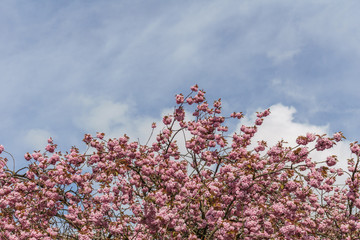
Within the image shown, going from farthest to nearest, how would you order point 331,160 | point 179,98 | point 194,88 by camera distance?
point 194,88
point 179,98
point 331,160

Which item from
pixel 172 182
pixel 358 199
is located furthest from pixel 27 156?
pixel 358 199

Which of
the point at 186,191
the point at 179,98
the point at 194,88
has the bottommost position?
the point at 186,191

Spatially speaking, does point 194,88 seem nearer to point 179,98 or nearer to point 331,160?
point 179,98

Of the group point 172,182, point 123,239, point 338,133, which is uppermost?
point 338,133

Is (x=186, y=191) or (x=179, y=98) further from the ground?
(x=179, y=98)

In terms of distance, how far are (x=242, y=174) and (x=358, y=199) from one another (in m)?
3.29

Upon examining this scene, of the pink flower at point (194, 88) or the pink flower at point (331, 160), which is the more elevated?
the pink flower at point (194, 88)

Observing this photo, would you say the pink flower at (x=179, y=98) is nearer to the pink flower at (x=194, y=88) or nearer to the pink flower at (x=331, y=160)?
the pink flower at (x=194, y=88)

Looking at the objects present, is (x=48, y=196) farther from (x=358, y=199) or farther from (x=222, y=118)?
(x=358, y=199)

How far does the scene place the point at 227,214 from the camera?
29.4 ft

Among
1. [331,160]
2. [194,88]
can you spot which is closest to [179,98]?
[194,88]

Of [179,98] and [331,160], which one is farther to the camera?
[179,98]

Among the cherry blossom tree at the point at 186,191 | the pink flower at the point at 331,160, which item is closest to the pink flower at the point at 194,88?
the cherry blossom tree at the point at 186,191

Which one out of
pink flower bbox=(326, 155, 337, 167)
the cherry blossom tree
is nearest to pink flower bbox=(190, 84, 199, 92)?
the cherry blossom tree
